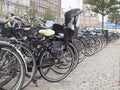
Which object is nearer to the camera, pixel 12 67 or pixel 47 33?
pixel 12 67

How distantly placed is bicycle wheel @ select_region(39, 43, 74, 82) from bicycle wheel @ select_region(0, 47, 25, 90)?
1190 mm

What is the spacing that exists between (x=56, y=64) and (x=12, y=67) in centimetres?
163

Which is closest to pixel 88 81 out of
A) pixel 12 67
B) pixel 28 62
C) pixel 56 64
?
pixel 56 64

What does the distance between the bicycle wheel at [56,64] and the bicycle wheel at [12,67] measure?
1190 mm

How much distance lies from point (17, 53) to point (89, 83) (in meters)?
2.06

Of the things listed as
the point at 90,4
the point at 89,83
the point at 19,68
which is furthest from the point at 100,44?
the point at 90,4

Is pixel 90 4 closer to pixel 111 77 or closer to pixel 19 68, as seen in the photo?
pixel 111 77

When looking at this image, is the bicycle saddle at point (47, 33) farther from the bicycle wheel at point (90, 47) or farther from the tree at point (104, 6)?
the tree at point (104, 6)

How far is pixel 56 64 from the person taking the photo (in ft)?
20.3

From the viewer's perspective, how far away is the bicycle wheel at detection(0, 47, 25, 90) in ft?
15.0

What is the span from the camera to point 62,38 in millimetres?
6230

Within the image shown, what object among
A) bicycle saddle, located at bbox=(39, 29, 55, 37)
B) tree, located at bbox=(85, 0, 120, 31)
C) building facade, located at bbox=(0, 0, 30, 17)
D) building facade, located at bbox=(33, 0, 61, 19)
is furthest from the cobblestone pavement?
building facade, located at bbox=(33, 0, 61, 19)

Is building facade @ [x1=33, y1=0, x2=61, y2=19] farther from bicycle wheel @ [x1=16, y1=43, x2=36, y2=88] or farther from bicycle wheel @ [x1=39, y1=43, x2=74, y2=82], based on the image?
bicycle wheel @ [x1=16, y1=43, x2=36, y2=88]

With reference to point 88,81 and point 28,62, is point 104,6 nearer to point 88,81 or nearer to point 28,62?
point 88,81
